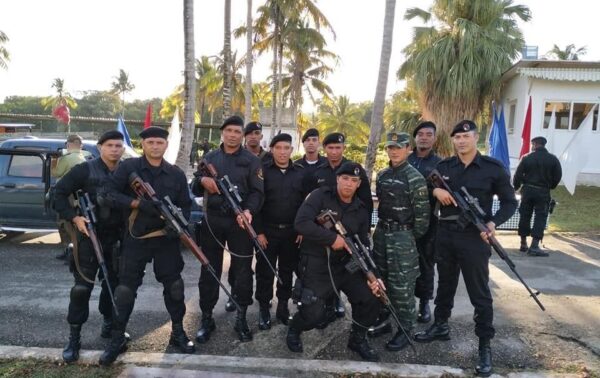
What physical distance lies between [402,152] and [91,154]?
199 inches

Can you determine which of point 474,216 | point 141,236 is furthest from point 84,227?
point 474,216

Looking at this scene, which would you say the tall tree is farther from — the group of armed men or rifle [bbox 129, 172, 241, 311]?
rifle [bbox 129, 172, 241, 311]

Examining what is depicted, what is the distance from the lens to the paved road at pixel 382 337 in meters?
3.58

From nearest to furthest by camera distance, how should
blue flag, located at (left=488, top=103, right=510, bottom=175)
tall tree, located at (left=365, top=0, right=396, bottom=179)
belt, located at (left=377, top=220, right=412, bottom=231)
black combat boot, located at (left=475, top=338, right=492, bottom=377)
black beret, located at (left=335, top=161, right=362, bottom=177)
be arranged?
1. black combat boot, located at (left=475, top=338, right=492, bottom=377)
2. black beret, located at (left=335, top=161, right=362, bottom=177)
3. belt, located at (left=377, top=220, right=412, bottom=231)
4. tall tree, located at (left=365, top=0, right=396, bottom=179)
5. blue flag, located at (left=488, top=103, right=510, bottom=175)

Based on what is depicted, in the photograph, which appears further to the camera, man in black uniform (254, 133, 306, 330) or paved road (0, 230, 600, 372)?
man in black uniform (254, 133, 306, 330)

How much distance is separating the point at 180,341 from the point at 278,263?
1154mm

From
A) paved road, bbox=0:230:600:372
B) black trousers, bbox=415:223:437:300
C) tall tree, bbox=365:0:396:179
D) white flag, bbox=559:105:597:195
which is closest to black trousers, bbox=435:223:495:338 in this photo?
paved road, bbox=0:230:600:372

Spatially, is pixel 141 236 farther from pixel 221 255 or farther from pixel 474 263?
pixel 474 263

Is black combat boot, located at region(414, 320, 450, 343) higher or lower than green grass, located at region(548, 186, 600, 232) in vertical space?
lower

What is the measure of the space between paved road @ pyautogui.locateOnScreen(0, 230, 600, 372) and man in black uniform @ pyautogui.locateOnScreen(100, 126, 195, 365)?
1.43 ft

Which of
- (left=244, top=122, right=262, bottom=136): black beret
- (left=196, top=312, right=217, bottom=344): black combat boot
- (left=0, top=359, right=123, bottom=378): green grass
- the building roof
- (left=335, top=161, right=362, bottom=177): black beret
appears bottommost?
(left=0, top=359, right=123, bottom=378): green grass

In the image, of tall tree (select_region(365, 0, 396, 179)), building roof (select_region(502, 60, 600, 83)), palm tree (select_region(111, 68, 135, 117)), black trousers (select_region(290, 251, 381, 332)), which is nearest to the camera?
black trousers (select_region(290, 251, 381, 332))

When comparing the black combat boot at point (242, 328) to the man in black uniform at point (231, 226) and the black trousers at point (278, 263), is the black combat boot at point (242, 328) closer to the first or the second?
the man in black uniform at point (231, 226)

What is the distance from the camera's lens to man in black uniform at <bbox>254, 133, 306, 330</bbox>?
13.1ft
